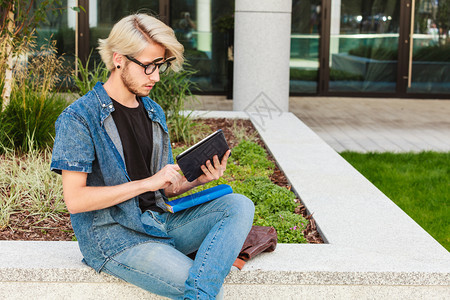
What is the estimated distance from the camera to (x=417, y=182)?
5887 millimetres

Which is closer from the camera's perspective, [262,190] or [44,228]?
[44,228]

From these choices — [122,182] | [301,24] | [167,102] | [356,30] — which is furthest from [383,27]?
[122,182]

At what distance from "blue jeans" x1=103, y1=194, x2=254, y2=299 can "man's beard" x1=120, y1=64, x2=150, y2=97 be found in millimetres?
511

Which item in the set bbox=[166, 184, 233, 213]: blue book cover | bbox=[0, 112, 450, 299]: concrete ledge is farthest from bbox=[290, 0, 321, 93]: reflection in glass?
bbox=[166, 184, 233, 213]: blue book cover

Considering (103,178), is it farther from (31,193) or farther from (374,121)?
(374,121)

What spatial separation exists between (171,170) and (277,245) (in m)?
0.91

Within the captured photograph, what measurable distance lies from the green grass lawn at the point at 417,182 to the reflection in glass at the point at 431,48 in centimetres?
616

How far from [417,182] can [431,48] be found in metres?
7.87

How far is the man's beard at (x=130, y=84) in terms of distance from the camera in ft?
8.50

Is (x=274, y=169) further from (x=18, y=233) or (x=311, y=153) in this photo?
(x=18, y=233)

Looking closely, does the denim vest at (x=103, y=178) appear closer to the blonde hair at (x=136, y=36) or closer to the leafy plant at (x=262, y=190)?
the blonde hair at (x=136, y=36)

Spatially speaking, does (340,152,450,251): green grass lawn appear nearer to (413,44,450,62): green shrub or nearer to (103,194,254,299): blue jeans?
(103,194,254,299): blue jeans

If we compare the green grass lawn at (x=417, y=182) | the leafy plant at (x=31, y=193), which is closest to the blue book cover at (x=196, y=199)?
the leafy plant at (x=31, y=193)

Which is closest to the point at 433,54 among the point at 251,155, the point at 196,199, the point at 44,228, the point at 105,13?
the point at 105,13
